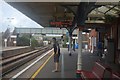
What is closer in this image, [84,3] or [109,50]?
[84,3]

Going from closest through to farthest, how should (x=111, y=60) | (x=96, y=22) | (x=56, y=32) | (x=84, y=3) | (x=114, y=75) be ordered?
(x=114, y=75), (x=84, y=3), (x=111, y=60), (x=96, y=22), (x=56, y=32)

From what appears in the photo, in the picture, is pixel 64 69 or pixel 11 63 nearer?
pixel 64 69

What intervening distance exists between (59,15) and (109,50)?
542cm

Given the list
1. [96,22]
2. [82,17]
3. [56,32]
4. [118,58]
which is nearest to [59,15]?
[96,22]

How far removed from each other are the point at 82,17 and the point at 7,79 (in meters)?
4.25

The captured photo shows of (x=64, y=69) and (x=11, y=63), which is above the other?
(x=11, y=63)

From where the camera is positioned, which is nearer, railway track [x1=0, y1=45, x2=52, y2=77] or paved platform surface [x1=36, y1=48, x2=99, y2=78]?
paved platform surface [x1=36, y1=48, x2=99, y2=78]

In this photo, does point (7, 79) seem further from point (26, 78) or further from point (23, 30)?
point (23, 30)

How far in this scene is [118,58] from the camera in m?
26.5

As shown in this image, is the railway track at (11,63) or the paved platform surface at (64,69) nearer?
the paved platform surface at (64,69)

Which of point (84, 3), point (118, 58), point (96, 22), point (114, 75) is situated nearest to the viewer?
point (114, 75)

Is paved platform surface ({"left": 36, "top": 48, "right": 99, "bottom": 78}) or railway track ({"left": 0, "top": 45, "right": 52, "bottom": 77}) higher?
railway track ({"left": 0, "top": 45, "right": 52, "bottom": 77})

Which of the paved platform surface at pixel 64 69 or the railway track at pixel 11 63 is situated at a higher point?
the railway track at pixel 11 63

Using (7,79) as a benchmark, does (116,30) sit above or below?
above
